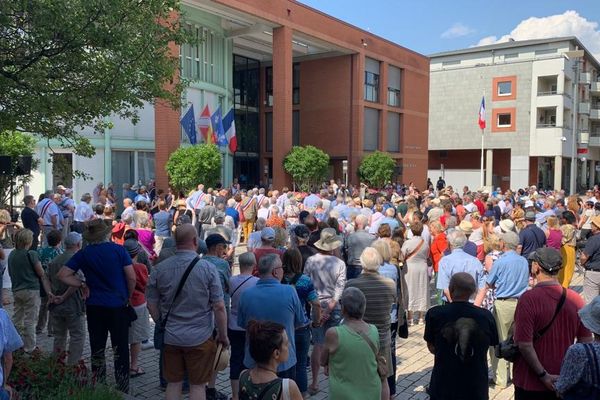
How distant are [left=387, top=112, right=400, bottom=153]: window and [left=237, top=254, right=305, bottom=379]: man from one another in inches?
1310

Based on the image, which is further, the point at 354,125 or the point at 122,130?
the point at 354,125

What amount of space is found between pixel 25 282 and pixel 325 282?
3874 mm

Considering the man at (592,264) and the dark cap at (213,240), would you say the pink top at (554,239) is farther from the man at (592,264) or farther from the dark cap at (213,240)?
the dark cap at (213,240)

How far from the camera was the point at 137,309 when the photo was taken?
242 inches

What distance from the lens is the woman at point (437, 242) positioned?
866 cm

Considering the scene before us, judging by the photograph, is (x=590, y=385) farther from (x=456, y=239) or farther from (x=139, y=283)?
(x=139, y=283)

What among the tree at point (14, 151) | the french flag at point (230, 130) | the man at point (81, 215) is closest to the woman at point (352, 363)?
the man at point (81, 215)

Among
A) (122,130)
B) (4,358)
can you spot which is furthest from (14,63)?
(122,130)

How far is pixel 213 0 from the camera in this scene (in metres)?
22.7

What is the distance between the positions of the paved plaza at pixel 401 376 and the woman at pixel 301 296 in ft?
2.27

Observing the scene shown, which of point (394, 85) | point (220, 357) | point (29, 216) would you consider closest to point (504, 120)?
point (394, 85)

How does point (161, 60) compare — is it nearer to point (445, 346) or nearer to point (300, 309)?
point (300, 309)

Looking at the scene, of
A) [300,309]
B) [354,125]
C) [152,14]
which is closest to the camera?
[300,309]

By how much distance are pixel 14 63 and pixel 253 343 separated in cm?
474
